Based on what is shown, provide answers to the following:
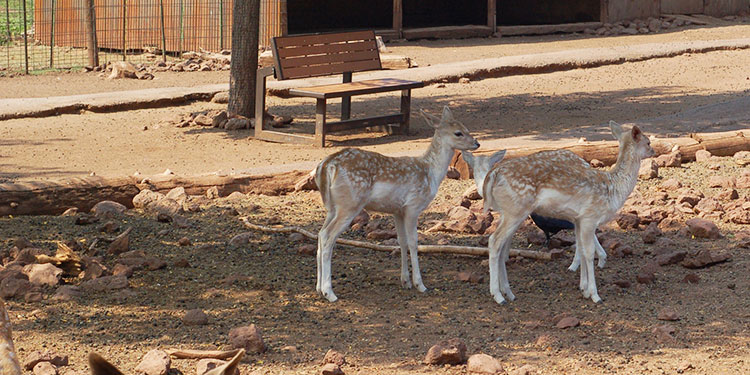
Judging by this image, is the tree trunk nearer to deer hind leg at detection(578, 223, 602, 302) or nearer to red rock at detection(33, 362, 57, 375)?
deer hind leg at detection(578, 223, 602, 302)

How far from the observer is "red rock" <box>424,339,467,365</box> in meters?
5.39

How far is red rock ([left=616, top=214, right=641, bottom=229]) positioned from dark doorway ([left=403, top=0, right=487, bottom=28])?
2001 centimetres

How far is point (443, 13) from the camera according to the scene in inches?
1132

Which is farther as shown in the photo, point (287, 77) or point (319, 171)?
point (287, 77)

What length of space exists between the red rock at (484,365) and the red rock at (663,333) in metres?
1.11

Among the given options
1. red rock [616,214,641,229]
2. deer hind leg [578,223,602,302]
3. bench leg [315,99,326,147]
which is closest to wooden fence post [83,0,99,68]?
bench leg [315,99,326,147]

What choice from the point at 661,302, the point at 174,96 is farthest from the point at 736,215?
the point at 174,96

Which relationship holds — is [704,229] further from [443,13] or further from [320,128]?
[443,13]

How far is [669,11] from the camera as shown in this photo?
90.3 ft

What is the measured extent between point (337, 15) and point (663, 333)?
2203cm

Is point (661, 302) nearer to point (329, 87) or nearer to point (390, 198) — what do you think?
point (390, 198)

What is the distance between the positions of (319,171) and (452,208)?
99.3 inches

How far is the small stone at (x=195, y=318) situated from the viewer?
6.01m

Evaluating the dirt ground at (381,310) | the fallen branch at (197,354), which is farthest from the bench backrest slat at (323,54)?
the fallen branch at (197,354)
